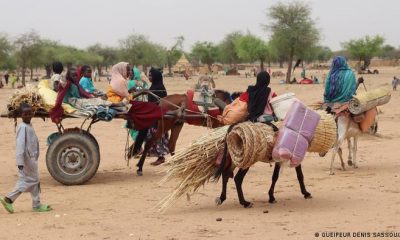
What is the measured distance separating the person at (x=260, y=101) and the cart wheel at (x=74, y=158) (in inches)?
135

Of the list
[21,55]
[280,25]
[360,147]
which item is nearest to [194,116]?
[360,147]

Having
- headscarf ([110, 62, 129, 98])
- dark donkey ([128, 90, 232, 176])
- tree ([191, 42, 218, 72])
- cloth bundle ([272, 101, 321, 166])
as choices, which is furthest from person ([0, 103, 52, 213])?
tree ([191, 42, 218, 72])

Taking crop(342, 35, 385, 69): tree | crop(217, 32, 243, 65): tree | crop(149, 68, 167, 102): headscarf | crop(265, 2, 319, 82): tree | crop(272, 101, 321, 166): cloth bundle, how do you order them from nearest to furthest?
1. crop(272, 101, 321, 166): cloth bundle
2. crop(149, 68, 167, 102): headscarf
3. crop(265, 2, 319, 82): tree
4. crop(342, 35, 385, 69): tree
5. crop(217, 32, 243, 65): tree

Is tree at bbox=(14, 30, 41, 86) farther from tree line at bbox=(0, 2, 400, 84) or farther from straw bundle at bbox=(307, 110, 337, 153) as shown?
straw bundle at bbox=(307, 110, 337, 153)

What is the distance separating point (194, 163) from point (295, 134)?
140 cm

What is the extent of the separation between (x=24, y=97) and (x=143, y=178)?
2.57 metres

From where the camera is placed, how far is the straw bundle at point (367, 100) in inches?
443

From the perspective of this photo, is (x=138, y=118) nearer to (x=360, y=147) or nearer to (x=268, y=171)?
(x=268, y=171)

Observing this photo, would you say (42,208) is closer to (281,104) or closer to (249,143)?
(249,143)

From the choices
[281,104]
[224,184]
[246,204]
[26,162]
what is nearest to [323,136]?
[281,104]

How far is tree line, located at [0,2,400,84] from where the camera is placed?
57.5 m

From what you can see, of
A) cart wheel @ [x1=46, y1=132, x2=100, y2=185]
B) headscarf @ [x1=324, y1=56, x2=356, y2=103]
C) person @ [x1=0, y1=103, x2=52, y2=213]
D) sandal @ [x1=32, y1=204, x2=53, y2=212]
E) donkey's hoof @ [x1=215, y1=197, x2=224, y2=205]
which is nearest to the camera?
person @ [x1=0, y1=103, x2=52, y2=213]

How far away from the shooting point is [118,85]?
11312 millimetres

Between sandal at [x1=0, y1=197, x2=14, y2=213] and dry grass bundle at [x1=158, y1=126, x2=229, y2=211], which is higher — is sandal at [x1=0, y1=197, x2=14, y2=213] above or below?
below
